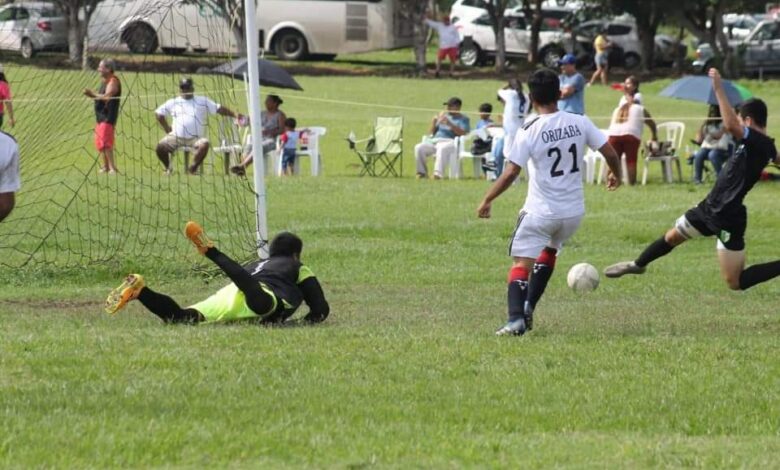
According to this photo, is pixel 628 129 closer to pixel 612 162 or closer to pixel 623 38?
pixel 612 162

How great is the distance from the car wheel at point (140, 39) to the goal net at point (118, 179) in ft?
0.07

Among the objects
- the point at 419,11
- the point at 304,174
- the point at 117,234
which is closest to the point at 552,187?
the point at 117,234

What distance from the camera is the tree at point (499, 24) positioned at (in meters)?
48.5

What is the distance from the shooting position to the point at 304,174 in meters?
28.7

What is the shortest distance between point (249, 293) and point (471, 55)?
41.6 metres

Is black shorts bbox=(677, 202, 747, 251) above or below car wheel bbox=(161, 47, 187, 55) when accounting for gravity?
below

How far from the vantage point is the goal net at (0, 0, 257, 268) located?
54.7 feet

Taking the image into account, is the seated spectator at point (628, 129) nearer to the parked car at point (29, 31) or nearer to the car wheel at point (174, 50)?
the car wheel at point (174, 50)

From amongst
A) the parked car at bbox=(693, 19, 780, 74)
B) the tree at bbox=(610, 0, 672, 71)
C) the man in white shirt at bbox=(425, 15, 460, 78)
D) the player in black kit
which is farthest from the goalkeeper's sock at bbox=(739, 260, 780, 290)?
the man in white shirt at bbox=(425, 15, 460, 78)

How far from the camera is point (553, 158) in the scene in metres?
10.3

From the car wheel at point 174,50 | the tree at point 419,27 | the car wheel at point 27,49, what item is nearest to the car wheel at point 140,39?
the car wheel at point 174,50

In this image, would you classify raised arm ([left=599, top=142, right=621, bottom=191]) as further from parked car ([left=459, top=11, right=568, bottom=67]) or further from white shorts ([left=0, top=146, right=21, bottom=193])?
parked car ([left=459, top=11, right=568, bottom=67])

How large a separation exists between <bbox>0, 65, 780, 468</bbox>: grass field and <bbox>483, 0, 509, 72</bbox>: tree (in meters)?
33.7

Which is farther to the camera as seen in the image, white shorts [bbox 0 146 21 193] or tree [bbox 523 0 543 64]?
tree [bbox 523 0 543 64]
